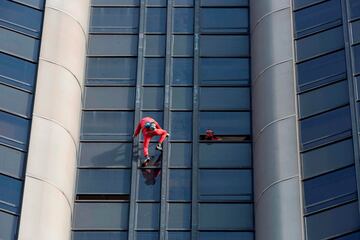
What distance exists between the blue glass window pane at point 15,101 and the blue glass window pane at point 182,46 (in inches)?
247

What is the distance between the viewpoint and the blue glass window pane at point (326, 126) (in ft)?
124

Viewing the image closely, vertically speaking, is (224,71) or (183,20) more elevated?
(183,20)

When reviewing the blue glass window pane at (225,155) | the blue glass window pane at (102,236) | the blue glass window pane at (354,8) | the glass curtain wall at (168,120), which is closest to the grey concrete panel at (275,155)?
the blue glass window pane at (225,155)

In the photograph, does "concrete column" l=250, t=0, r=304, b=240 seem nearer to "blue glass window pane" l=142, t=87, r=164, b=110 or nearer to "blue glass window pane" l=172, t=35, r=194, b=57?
"blue glass window pane" l=172, t=35, r=194, b=57

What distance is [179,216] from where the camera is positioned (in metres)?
39.1

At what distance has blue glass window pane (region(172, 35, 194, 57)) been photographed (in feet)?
142

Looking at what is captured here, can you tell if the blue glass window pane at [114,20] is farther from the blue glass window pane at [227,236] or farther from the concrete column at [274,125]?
the blue glass window pane at [227,236]

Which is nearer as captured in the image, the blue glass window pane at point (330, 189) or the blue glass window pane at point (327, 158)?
the blue glass window pane at point (330, 189)

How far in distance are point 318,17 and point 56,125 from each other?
1019 centimetres

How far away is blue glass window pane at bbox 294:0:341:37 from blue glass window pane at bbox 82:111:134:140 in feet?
22.8

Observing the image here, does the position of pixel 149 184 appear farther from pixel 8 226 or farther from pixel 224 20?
pixel 224 20

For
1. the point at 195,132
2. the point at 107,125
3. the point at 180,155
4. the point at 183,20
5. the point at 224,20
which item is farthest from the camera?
the point at 224,20

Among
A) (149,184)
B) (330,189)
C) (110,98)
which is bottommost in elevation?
(330,189)

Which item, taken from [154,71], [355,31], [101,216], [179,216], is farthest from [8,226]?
[355,31]
